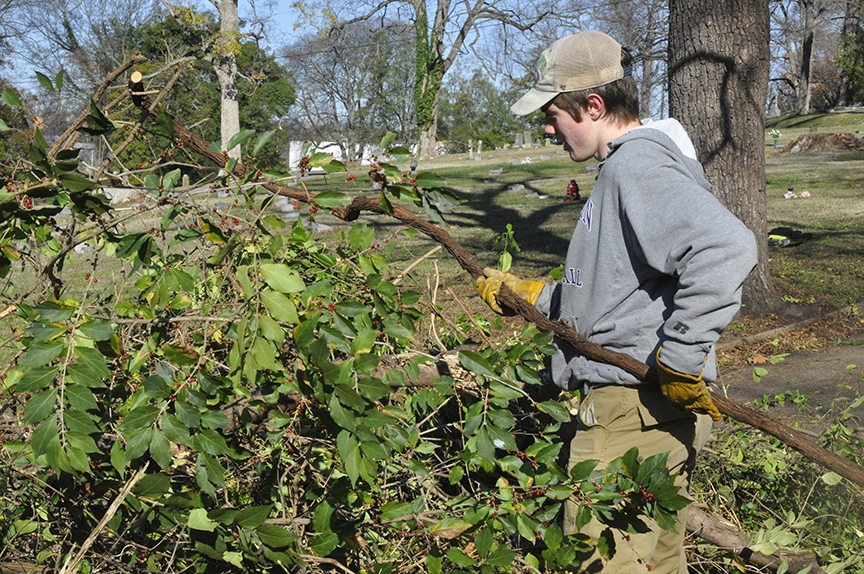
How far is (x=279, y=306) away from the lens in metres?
1.88

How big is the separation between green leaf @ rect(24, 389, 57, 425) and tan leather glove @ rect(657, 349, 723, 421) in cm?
157

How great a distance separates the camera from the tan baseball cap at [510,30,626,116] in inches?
99.5

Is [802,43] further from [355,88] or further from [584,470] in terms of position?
[584,470]

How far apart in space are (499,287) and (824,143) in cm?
2334

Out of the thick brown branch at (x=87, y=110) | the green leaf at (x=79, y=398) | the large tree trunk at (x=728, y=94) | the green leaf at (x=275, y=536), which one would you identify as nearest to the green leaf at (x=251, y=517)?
the green leaf at (x=275, y=536)

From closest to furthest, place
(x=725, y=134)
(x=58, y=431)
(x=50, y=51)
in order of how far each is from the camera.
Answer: (x=58, y=431) < (x=725, y=134) < (x=50, y=51)

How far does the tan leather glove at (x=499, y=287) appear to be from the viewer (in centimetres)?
292

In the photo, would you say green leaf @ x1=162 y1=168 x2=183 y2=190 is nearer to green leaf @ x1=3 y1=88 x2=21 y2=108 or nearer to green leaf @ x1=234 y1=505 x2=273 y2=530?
green leaf @ x1=3 y1=88 x2=21 y2=108

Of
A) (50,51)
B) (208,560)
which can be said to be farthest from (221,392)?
(50,51)

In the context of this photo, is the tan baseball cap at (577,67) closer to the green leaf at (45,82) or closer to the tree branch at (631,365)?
the tree branch at (631,365)

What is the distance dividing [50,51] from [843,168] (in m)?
30.8

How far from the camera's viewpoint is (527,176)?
20.7 meters

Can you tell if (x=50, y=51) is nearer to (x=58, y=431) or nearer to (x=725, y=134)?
(x=725, y=134)

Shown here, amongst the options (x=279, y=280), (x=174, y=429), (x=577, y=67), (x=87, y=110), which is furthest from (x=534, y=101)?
(x=174, y=429)
